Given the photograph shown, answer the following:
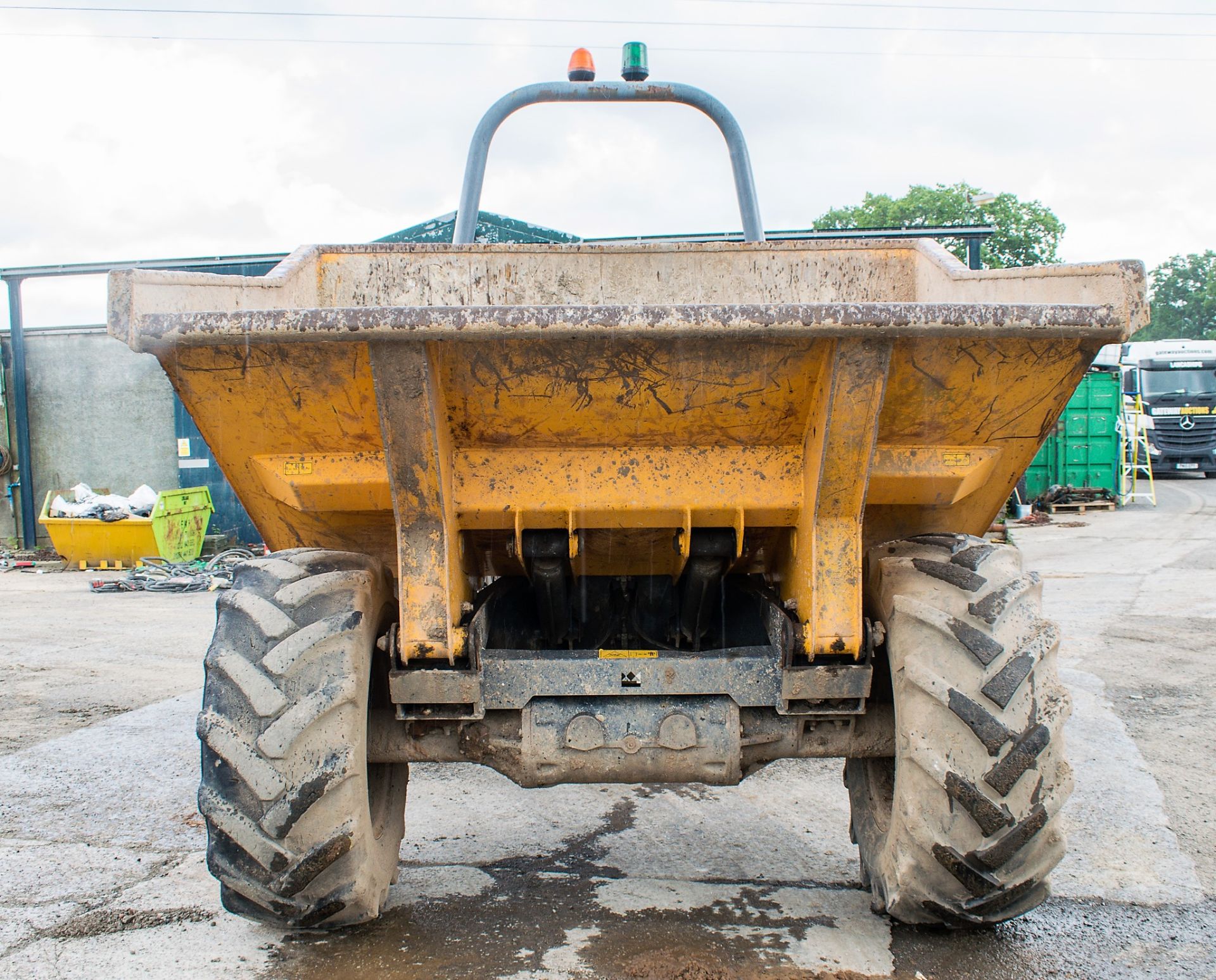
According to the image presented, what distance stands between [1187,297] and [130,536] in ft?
225

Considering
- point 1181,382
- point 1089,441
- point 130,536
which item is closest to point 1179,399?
point 1181,382

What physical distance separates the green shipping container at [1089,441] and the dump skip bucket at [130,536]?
46.2 feet

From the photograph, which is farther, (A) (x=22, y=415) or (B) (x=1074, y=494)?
(B) (x=1074, y=494)

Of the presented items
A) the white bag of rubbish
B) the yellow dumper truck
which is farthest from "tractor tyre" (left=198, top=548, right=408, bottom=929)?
the white bag of rubbish

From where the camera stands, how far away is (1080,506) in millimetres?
17578

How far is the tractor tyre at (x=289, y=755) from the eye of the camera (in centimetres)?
230

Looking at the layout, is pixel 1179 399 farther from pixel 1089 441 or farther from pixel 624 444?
pixel 624 444

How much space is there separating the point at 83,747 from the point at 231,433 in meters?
3.01

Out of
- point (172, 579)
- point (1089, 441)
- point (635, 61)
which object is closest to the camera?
point (635, 61)

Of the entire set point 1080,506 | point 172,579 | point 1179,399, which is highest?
point 1179,399

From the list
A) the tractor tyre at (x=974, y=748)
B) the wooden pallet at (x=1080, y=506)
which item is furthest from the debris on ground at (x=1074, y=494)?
the tractor tyre at (x=974, y=748)

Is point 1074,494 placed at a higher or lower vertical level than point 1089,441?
lower

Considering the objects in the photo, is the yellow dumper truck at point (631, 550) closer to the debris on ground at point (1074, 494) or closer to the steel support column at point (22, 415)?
the steel support column at point (22, 415)

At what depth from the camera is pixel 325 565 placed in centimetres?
264
